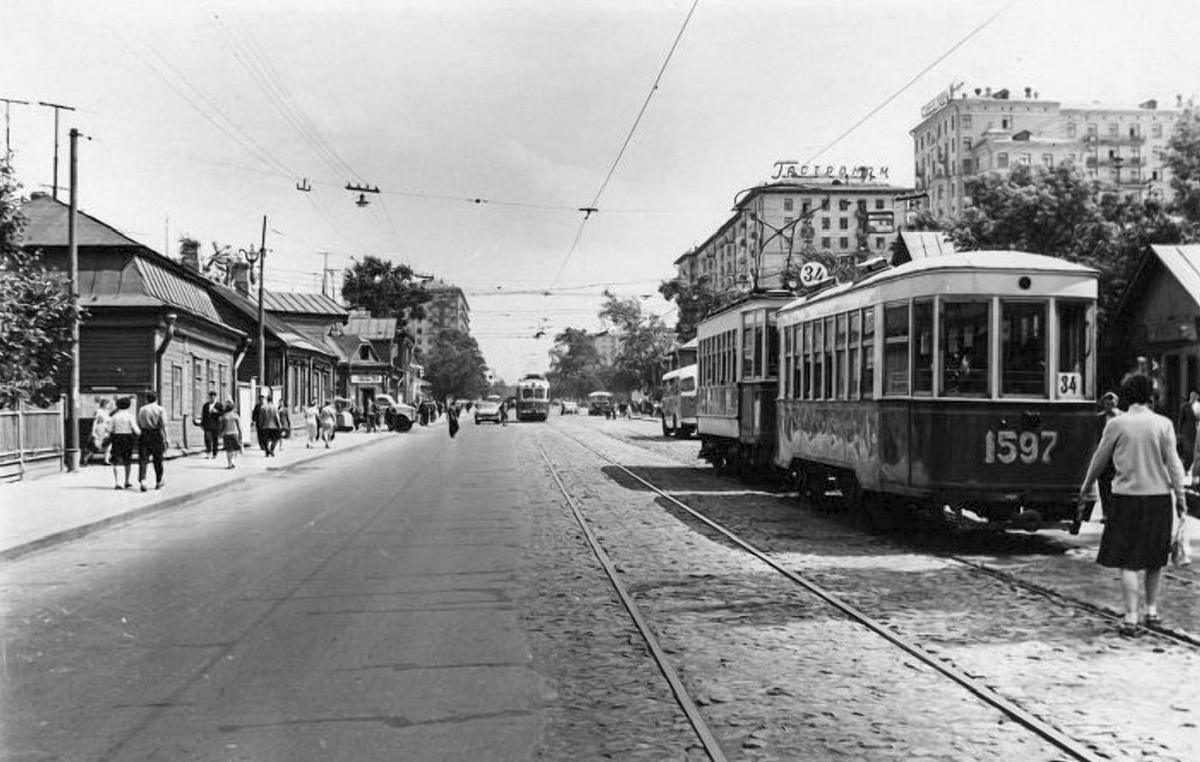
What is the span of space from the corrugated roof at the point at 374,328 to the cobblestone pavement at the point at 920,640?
266ft

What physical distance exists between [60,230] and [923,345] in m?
28.8

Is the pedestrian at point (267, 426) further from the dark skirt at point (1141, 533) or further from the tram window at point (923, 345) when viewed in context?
the dark skirt at point (1141, 533)

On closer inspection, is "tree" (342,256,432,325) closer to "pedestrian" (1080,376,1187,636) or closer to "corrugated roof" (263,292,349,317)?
"corrugated roof" (263,292,349,317)

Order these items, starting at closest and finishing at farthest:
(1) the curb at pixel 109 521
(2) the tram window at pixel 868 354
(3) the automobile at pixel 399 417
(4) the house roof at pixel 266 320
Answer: (1) the curb at pixel 109 521, (2) the tram window at pixel 868 354, (4) the house roof at pixel 266 320, (3) the automobile at pixel 399 417

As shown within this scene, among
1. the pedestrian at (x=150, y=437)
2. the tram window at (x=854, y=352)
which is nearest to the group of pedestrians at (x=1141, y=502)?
the tram window at (x=854, y=352)

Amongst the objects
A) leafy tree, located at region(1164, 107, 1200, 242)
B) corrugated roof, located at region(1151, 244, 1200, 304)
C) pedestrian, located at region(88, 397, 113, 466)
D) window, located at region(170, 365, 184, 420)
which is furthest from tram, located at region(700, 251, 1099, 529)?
window, located at region(170, 365, 184, 420)

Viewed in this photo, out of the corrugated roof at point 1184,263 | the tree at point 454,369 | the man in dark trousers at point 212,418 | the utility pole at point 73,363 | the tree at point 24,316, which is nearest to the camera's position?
the tree at point 24,316

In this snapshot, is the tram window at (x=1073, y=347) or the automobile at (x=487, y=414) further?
the automobile at (x=487, y=414)

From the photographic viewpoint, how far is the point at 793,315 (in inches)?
688

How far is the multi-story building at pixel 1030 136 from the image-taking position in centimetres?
10994

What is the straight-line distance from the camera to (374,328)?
93000 mm

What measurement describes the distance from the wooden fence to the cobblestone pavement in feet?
50.0

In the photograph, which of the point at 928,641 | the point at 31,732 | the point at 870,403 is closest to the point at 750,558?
the point at 870,403

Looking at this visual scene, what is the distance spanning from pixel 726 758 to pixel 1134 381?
15.4 feet
